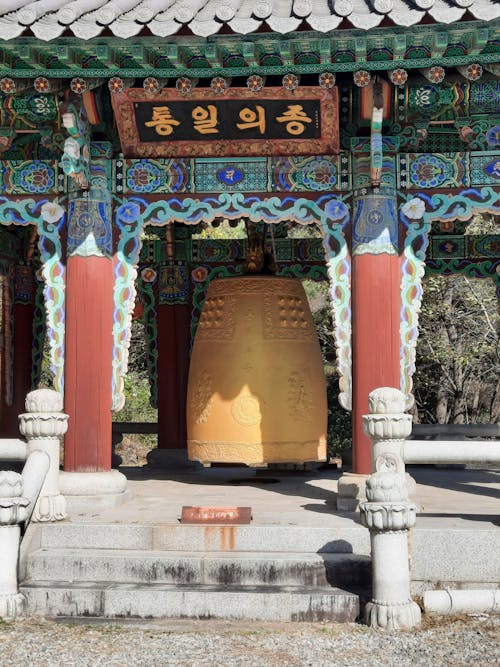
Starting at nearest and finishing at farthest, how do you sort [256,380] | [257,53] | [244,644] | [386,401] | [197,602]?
[244,644] → [197,602] → [386,401] → [257,53] → [256,380]

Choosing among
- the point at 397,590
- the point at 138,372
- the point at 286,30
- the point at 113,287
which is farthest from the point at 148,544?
the point at 138,372

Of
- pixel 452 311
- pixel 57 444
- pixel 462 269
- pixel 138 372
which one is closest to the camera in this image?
pixel 57 444

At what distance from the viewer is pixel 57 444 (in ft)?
23.0

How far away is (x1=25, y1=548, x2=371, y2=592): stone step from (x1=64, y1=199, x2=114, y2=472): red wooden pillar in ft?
5.38

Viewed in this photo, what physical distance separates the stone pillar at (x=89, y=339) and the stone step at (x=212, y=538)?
1199mm

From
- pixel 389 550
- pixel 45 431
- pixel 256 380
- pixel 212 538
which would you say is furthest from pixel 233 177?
pixel 389 550

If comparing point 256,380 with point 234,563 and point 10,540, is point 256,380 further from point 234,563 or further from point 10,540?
point 10,540

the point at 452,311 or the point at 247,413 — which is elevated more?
the point at 452,311

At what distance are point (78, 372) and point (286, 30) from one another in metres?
3.53

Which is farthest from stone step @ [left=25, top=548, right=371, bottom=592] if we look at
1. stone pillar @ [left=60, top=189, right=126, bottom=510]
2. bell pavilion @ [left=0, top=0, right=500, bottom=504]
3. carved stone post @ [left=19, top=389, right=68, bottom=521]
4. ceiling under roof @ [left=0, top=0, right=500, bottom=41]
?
ceiling under roof @ [left=0, top=0, right=500, bottom=41]

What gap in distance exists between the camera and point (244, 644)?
518 centimetres

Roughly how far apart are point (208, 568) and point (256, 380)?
8.51 feet

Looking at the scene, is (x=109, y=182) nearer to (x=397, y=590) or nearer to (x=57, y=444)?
(x=57, y=444)

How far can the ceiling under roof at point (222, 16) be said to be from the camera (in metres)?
6.47
